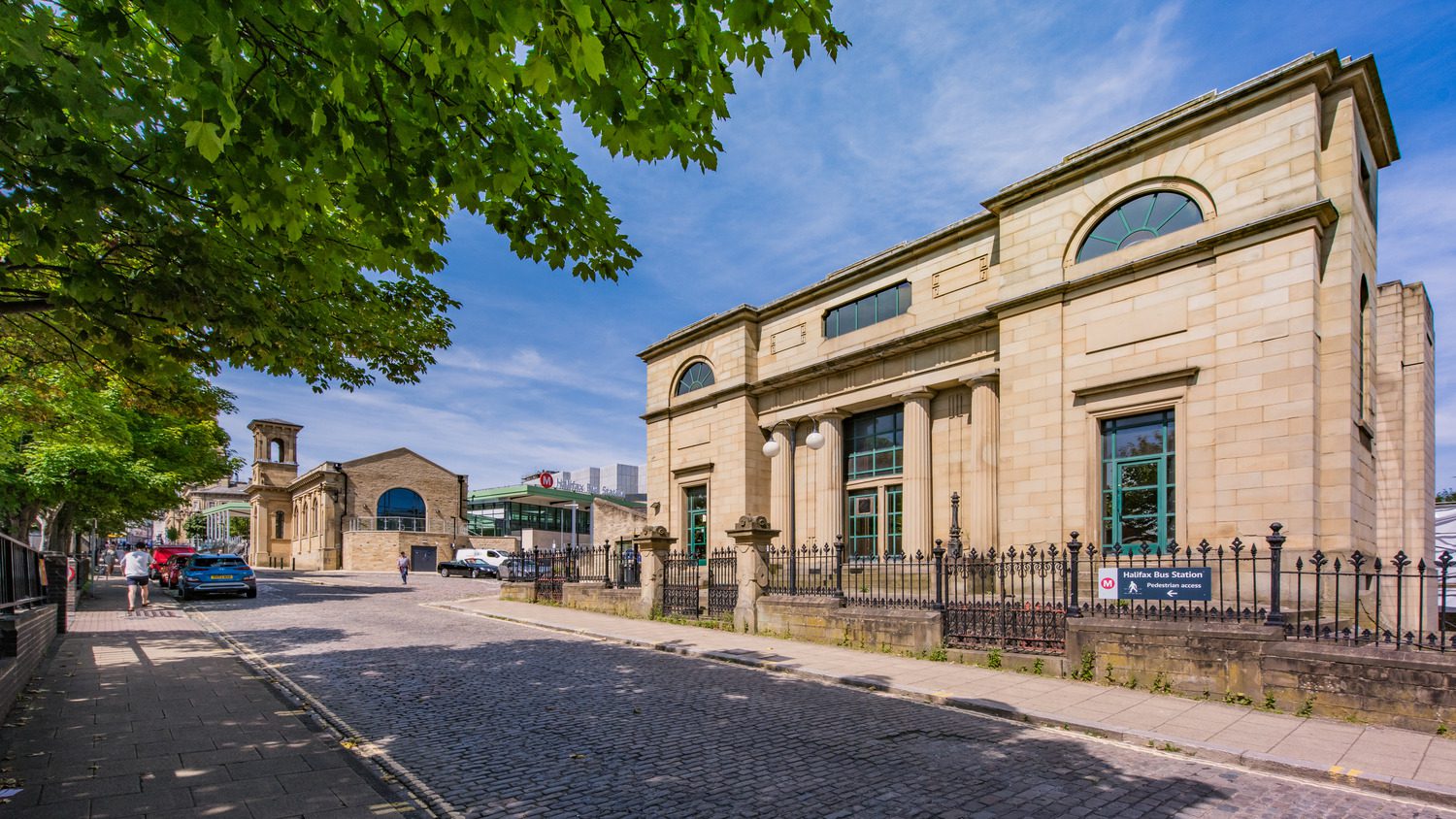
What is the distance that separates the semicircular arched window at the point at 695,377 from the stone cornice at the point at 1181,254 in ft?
40.0

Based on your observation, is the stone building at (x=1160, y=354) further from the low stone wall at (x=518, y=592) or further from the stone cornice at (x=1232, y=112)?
the low stone wall at (x=518, y=592)

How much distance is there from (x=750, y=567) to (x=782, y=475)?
969 centimetres

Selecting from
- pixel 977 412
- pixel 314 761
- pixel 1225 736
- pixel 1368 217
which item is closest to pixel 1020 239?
pixel 977 412

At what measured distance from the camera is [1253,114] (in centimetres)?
1402

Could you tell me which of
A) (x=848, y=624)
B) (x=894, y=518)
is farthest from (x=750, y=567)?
(x=894, y=518)

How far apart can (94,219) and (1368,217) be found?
20.5m

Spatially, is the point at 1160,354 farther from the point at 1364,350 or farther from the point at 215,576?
the point at 215,576

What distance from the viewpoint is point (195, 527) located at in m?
85.1

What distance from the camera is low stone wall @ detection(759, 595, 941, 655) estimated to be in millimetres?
11570

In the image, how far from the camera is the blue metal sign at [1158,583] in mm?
9141

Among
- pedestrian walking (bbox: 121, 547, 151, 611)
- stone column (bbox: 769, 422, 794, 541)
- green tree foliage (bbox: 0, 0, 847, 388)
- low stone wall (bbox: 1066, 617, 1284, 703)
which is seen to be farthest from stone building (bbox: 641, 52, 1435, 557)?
pedestrian walking (bbox: 121, 547, 151, 611)

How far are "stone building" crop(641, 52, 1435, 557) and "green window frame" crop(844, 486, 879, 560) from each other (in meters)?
0.06

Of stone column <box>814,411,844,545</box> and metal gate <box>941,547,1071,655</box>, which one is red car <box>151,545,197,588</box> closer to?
stone column <box>814,411,844,545</box>

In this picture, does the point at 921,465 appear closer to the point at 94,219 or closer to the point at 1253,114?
the point at 1253,114
